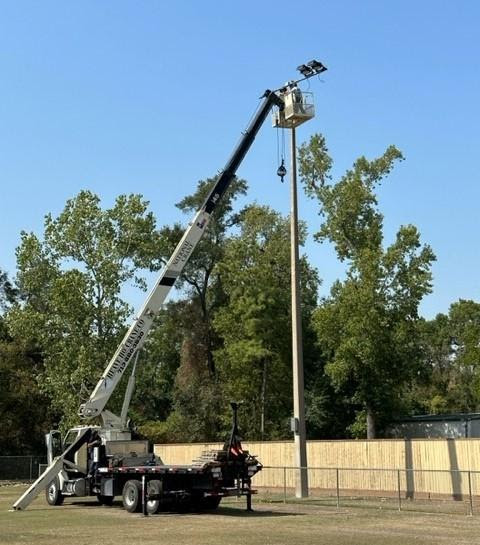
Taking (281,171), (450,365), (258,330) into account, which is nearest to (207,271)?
(258,330)

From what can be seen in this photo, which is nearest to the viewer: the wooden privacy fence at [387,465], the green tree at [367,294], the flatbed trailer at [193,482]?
the flatbed trailer at [193,482]

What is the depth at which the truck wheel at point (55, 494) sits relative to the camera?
88.9 ft

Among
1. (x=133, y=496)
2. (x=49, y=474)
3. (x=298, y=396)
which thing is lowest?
(x=133, y=496)

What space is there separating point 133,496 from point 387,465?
1056 centimetres

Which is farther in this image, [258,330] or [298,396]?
[258,330]

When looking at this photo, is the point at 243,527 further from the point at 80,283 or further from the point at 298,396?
the point at 80,283

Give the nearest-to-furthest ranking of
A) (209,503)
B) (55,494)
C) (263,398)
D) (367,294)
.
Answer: (209,503) < (55,494) < (367,294) < (263,398)

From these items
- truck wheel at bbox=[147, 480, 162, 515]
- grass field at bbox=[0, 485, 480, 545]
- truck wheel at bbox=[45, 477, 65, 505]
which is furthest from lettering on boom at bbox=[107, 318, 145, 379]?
truck wheel at bbox=[147, 480, 162, 515]

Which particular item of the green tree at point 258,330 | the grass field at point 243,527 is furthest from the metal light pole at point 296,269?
the green tree at point 258,330

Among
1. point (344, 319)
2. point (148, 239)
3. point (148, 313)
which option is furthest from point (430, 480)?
point (148, 239)

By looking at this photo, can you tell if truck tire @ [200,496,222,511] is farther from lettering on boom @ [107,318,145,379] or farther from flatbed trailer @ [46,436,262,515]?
lettering on boom @ [107,318,145,379]

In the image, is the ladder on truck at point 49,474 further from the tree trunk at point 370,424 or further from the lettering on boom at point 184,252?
the tree trunk at point 370,424

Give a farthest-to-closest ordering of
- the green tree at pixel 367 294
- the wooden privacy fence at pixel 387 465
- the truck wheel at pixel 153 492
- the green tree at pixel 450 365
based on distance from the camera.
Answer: the green tree at pixel 450 365 < the green tree at pixel 367 294 < the wooden privacy fence at pixel 387 465 < the truck wheel at pixel 153 492

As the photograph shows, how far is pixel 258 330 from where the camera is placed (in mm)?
54031
